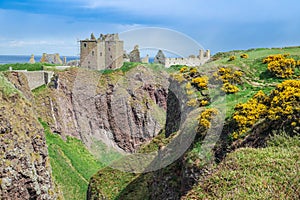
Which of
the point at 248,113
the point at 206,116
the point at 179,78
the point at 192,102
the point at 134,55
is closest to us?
the point at 248,113

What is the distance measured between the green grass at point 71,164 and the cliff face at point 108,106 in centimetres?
232

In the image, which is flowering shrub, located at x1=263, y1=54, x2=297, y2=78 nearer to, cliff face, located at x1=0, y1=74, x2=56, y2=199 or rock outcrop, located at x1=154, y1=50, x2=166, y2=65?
cliff face, located at x1=0, y1=74, x2=56, y2=199

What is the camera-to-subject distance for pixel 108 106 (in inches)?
2208

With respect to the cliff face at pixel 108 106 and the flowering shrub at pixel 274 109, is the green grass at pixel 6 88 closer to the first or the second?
the flowering shrub at pixel 274 109

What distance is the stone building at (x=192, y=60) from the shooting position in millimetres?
59406

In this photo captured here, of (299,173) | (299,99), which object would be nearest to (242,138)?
(299,99)

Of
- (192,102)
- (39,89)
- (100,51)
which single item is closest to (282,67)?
(192,102)

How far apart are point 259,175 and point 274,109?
14.0ft

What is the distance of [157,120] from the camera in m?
58.8

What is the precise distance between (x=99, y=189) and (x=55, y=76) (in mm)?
25106

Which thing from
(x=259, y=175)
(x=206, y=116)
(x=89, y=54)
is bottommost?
(x=259, y=175)

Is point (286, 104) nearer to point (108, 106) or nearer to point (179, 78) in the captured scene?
point (179, 78)

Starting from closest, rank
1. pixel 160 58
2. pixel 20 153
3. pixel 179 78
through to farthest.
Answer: pixel 20 153
pixel 179 78
pixel 160 58

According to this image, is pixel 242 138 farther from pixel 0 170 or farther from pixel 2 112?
pixel 2 112
